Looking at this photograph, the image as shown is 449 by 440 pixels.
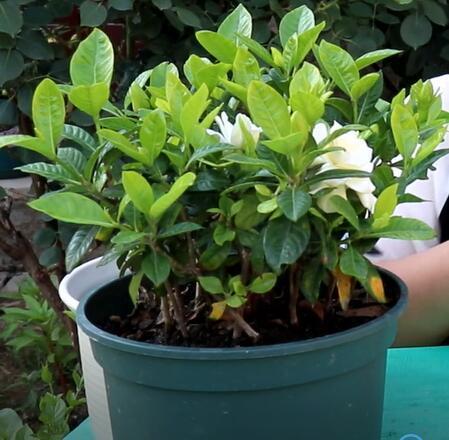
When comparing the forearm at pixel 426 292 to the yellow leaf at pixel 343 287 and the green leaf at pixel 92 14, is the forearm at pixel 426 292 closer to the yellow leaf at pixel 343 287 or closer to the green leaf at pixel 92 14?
the yellow leaf at pixel 343 287

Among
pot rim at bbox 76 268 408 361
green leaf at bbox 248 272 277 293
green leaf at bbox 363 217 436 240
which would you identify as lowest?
pot rim at bbox 76 268 408 361

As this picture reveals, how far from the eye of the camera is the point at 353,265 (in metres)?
0.56

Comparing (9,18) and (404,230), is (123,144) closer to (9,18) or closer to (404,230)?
(404,230)

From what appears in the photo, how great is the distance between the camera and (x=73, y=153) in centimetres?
59

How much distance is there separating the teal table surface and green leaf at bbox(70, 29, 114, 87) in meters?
0.42

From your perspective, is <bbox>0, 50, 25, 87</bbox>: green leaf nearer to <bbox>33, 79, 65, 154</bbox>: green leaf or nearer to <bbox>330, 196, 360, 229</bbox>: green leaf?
<bbox>33, 79, 65, 154</bbox>: green leaf

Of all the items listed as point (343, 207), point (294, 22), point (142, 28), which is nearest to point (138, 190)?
point (343, 207)

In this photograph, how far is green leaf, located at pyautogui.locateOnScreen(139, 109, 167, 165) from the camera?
554 mm

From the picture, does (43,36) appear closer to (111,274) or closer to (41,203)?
(111,274)

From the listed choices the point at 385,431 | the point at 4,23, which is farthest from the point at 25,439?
the point at 385,431

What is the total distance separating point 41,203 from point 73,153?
0.08 m

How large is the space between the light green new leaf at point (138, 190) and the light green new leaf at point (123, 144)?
3cm

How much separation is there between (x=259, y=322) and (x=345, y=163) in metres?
0.13

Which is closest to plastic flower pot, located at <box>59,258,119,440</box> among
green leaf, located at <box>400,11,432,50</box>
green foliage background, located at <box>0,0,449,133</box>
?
green foliage background, located at <box>0,0,449,133</box>
